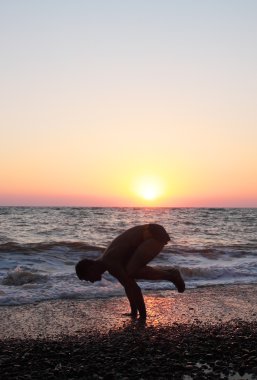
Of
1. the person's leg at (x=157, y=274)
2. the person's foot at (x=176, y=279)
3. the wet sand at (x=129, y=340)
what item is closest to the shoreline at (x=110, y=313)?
the wet sand at (x=129, y=340)

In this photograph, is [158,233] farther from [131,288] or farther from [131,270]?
[131,288]

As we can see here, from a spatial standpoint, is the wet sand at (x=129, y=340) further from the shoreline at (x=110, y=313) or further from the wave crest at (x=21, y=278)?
the wave crest at (x=21, y=278)

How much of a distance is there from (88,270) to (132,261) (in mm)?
706

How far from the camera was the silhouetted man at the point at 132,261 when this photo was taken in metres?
7.13

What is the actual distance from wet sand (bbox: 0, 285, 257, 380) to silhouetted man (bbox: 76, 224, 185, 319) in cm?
60

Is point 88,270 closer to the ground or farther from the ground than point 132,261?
closer to the ground

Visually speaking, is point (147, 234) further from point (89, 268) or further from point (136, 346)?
point (136, 346)

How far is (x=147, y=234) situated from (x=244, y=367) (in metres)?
2.82

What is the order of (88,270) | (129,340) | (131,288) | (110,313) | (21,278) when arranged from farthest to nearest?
(21,278) < (110,313) < (131,288) < (88,270) < (129,340)

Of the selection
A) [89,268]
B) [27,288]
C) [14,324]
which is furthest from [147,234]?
[27,288]

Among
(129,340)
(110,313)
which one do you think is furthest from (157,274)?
(129,340)

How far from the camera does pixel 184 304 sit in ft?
28.5

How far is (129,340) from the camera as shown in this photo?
598 centimetres

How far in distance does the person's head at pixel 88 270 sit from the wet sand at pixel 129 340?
0.73 m
